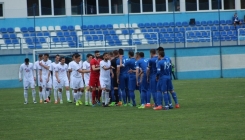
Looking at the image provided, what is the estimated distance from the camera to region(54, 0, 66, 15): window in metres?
52.7

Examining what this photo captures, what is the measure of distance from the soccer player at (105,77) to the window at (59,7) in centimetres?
2567

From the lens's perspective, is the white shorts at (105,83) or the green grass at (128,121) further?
the white shorts at (105,83)

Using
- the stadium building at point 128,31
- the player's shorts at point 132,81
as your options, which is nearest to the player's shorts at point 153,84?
the player's shorts at point 132,81

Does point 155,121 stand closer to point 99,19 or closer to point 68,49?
point 68,49

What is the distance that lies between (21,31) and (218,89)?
1906cm

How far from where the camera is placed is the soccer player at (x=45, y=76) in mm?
31156

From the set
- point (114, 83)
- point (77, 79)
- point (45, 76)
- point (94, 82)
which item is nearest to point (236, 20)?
point (45, 76)

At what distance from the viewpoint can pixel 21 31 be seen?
49.3 meters

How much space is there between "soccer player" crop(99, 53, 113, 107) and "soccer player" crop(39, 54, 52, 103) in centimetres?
438

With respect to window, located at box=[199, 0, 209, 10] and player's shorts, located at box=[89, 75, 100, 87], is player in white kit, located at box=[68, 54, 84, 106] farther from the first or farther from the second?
window, located at box=[199, 0, 209, 10]

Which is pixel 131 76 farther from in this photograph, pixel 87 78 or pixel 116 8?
pixel 116 8

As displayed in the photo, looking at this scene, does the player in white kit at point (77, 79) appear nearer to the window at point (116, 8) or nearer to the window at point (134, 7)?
the window at point (134, 7)

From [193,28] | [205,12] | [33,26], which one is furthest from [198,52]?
[33,26]

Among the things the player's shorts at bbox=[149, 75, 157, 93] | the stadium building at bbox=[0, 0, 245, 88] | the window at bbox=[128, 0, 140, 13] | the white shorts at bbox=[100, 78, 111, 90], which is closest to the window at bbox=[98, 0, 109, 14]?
the stadium building at bbox=[0, 0, 245, 88]
